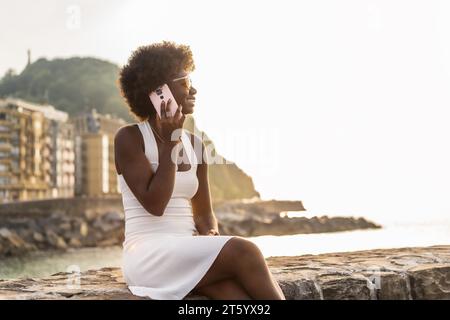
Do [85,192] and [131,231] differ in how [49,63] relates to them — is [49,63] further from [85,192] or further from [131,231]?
[131,231]

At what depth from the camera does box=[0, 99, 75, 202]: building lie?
66938mm

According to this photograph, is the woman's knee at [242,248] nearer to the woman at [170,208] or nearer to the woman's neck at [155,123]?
the woman at [170,208]

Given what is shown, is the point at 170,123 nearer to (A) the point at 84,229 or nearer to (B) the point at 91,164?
→ (A) the point at 84,229

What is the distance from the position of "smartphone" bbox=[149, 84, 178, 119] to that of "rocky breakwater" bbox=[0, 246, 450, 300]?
90 cm

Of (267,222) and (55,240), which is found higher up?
(55,240)

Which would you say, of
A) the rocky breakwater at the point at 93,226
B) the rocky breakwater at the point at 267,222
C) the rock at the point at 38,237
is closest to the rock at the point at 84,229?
the rocky breakwater at the point at 93,226

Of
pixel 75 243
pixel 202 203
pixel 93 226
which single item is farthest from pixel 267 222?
pixel 202 203

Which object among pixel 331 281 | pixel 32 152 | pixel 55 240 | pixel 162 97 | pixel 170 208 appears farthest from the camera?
pixel 32 152

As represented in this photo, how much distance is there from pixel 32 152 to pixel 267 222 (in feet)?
86.7

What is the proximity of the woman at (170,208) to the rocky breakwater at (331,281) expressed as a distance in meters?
0.16

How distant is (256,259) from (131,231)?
2.29 ft

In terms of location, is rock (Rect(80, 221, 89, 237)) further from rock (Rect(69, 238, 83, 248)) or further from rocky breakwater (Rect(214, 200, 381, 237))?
rocky breakwater (Rect(214, 200, 381, 237))

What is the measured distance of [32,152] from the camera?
7038 cm

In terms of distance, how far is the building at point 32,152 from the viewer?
66.9 meters
